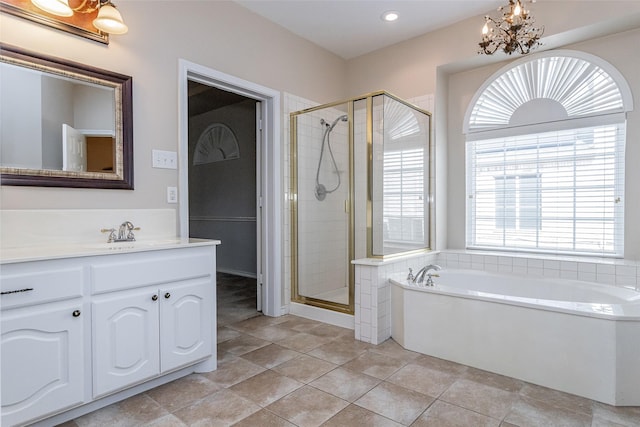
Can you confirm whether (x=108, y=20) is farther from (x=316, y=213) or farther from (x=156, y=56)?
(x=316, y=213)

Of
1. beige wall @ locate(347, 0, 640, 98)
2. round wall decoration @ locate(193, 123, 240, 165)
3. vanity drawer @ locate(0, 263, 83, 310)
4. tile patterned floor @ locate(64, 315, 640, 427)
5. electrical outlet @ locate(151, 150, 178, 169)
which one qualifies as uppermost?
beige wall @ locate(347, 0, 640, 98)

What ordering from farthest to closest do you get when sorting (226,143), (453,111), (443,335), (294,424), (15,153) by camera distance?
(226,143) → (453,111) → (443,335) → (15,153) → (294,424)

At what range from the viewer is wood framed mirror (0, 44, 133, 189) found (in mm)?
1805

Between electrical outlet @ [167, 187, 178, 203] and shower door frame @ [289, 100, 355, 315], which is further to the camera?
shower door frame @ [289, 100, 355, 315]

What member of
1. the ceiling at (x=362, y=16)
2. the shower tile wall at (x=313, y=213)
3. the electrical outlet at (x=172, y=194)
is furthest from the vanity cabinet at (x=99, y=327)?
the ceiling at (x=362, y=16)

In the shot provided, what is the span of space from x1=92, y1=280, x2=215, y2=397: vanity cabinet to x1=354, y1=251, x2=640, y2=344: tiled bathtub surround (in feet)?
3.88

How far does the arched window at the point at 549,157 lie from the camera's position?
114 inches

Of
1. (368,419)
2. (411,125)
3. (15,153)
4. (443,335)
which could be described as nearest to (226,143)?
(411,125)

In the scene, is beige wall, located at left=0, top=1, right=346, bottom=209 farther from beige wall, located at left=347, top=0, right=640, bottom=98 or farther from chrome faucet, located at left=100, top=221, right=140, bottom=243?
beige wall, located at left=347, top=0, right=640, bottom=98

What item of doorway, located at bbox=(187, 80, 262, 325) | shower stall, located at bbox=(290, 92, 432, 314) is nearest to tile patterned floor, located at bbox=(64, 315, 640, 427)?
shower stall, located at bbox=(290, 92, 432, 314)

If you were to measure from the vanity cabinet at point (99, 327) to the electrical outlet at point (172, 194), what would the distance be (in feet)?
1.76

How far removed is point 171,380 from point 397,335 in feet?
5.32

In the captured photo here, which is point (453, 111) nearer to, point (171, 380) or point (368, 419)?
point (368, 419)

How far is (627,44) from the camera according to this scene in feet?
9.14
